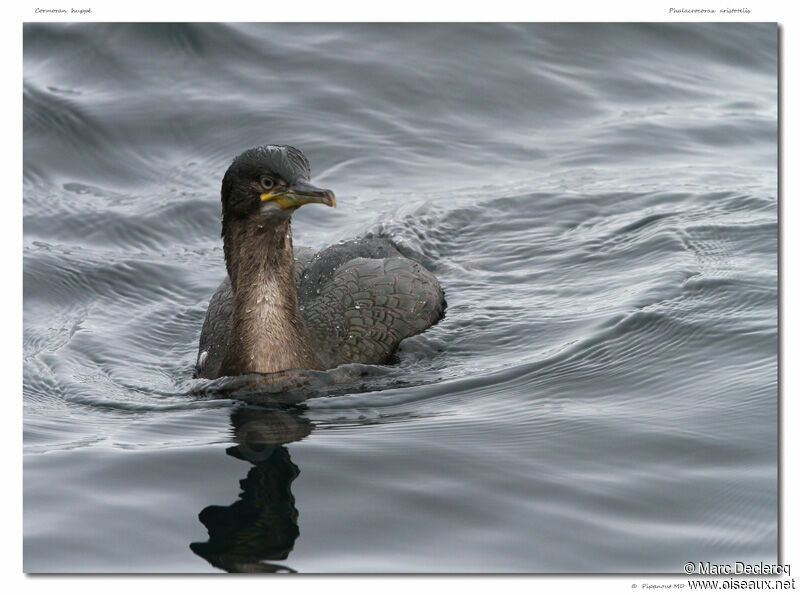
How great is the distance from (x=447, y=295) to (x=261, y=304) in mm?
2047

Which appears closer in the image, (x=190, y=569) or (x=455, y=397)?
(x=190, y=569)

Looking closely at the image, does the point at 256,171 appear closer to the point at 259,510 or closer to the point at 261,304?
the point at 261,304

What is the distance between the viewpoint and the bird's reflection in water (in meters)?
4.96

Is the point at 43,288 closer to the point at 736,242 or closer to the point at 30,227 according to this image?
the point at 30,227

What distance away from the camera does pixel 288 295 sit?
716 cm

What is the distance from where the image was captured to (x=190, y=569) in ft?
16.0

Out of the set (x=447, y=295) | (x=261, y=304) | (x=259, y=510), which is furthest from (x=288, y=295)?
(x=259, y=510)

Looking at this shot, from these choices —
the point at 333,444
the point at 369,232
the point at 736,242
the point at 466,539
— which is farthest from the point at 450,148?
the point at 466,539

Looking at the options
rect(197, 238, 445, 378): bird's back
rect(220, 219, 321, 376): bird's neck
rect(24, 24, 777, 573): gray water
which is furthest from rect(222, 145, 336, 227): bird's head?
rect(24, 24, 777, 573): gray water

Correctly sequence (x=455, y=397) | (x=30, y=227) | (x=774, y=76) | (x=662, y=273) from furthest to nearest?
(x=774, y=76)
(x=30, y=227)
(x=662, y=273)
(x=455, y=397)

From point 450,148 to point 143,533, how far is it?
678cm

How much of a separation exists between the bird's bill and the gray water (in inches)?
46.3

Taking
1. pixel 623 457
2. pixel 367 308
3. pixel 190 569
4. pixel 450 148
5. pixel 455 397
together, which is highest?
pixel 450 148

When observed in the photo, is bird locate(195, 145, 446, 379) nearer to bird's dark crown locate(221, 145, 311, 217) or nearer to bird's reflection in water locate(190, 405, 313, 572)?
bird's dark crown locate(221, 145, 311, 217)
